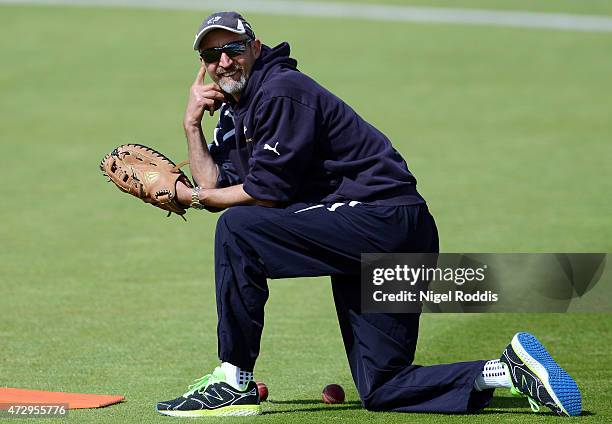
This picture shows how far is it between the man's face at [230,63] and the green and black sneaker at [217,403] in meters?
1.48

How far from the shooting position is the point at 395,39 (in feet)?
77.9

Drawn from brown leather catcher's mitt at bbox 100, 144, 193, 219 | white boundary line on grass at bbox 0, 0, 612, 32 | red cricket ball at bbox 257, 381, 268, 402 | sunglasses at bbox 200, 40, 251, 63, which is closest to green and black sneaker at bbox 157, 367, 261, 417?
red cricket ball at bbox 257, 381, 268, 402

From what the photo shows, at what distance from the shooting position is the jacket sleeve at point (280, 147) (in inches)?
243

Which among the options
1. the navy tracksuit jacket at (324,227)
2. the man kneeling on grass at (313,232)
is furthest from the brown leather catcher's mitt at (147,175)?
the navy tracksuit jacket at (324,227)

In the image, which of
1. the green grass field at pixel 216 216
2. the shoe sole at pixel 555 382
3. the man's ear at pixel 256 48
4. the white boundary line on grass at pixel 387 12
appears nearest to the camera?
the shoe sole at pixel 555 382

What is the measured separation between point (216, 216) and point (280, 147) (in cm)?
706

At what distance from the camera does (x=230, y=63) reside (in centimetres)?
647

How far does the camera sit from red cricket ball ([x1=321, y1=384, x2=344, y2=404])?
664 cm

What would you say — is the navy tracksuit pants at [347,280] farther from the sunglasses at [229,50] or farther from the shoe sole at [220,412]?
the sunglasses at [229,50]

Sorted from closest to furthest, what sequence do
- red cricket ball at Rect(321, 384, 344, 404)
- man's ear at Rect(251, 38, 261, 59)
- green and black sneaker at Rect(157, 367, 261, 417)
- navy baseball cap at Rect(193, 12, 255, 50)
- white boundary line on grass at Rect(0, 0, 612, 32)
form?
green and black sneaker at Rect(157, 367, 261, 417), navy baseball cap at Rect(193, 12, 255, 50), man's ear at Rect(251, 38, 261, 59), red cricket ball at Rect(321, 384, 344, 404), white boundary line on grass at Rect(0, 0, 612, 32)

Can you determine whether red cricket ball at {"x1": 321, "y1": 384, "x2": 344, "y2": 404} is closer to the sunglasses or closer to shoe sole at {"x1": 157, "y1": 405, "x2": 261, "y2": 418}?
shoe sole at {"x1": 157, "y1": 405, "x2": 261, "y2": 418}

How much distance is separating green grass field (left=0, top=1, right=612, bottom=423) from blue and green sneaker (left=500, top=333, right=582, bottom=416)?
0.10 metres

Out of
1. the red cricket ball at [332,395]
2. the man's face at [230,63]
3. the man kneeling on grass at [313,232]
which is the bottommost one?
the red cricket ball at [332,395]

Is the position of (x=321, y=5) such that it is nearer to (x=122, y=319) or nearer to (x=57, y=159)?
(x=57, y=159)
